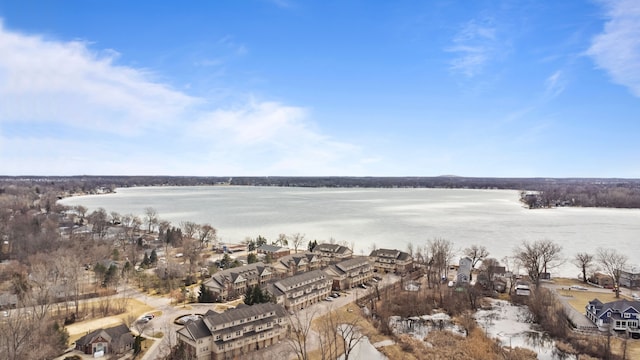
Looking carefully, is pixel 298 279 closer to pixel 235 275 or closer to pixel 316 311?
pixel 316 311

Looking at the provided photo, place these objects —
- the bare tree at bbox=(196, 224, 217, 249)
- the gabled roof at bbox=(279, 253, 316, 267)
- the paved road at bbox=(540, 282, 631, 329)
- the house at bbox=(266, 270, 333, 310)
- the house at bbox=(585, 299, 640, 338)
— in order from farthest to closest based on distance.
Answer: the bare tree at bbox=(196, 224, 217, 249) → the gabled roof at bbox=(279, 253, 316, 267) → the house at bbox=(266, 270, 333, 310) → the paved road at bbox=(540, 282, 631, 329) → the house at bbox=(585, 299, 640, 338)

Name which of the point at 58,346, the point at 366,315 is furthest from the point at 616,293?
the point at 58,346

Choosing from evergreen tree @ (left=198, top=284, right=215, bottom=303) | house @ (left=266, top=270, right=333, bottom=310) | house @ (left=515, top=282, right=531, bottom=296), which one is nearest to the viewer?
house @ (left=266, top=270, right=333, bottom=310)

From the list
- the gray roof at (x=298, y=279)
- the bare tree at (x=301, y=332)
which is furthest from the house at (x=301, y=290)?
the bare tree at (x=301, y=332)

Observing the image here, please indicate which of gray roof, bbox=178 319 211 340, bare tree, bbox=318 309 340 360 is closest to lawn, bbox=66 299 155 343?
gray roof, bbox=178 319 211 340

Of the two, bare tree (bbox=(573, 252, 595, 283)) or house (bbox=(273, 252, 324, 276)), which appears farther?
house (bbox=(273, 252, 324, 276))

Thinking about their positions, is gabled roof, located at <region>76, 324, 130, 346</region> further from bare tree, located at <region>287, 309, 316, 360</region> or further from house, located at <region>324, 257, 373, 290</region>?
house, located at <region>324, 257, 373, 290</region>

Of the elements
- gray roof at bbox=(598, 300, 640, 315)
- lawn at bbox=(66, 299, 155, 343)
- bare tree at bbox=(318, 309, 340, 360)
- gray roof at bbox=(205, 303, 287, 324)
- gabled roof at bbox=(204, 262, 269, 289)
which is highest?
gray roof at bbox=(598, 300, 640, 315)

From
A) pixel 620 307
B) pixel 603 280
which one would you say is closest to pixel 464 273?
pixel 620 307

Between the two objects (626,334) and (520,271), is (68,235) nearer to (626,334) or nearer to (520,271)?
(520,271)
